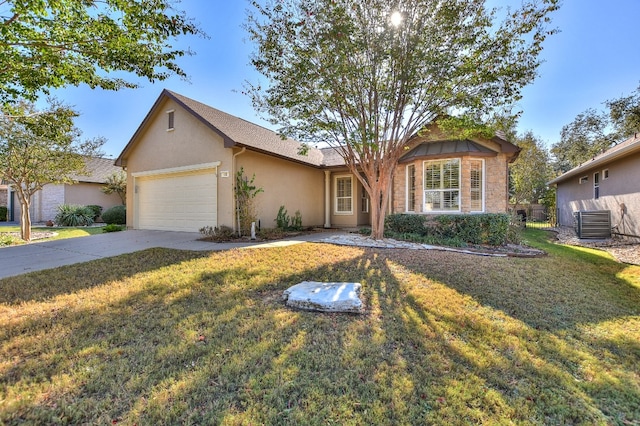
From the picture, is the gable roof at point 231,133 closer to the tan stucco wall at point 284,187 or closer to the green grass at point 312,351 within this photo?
the tan stucco wall at point 284,187

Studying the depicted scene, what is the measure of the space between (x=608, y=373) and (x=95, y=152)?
1815 centimetres

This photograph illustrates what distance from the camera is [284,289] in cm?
521

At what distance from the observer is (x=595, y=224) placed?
41.9 ft

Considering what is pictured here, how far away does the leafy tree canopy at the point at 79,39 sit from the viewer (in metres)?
5.23

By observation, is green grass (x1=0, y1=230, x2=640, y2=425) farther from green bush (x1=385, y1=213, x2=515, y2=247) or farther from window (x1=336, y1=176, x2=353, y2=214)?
window (x1=336, y1=176, x2=353, y2=214)

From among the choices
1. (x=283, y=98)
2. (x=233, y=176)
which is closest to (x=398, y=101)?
(x=283, y=98)

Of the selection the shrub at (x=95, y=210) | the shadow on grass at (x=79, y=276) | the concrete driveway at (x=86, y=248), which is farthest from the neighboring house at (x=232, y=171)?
the shrub at (x=95, y=210)

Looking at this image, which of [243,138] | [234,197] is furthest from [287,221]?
Result: [243,138]

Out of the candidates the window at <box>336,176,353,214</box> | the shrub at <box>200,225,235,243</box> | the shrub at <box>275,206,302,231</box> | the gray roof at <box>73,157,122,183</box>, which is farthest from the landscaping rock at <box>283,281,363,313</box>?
the gray roof at <box>73,157,122,183</box>

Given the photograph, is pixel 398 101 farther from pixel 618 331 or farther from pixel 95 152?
pixel 95 152

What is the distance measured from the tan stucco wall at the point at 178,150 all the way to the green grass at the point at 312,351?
5290 mm

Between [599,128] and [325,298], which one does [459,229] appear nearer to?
[325,298]

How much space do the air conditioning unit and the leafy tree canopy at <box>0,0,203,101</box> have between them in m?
16.2

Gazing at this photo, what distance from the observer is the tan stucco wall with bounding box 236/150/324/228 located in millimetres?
11617
